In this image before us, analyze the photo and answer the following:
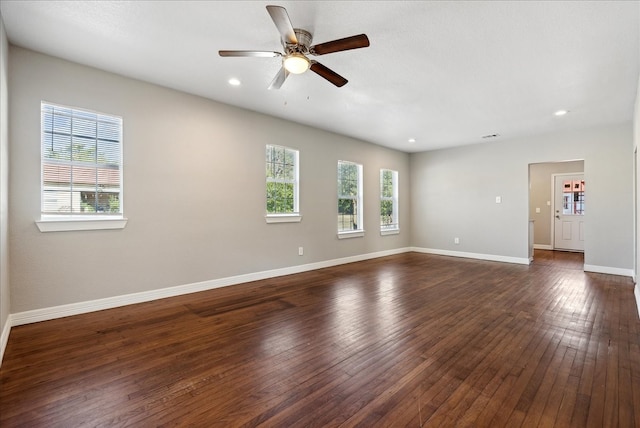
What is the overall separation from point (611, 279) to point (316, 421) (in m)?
5.77

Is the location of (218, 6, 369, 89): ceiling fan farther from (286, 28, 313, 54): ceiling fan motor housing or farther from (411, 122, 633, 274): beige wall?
(411, 122, 633, 274): beige wall

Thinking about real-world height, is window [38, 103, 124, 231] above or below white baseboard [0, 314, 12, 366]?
above

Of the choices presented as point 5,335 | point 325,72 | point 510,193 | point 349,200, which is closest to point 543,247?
point 510,193

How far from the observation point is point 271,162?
503cm

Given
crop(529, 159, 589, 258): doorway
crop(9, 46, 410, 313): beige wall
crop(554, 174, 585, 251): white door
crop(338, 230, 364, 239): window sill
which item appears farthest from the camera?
crop(529, 159, 589, 258): doorway

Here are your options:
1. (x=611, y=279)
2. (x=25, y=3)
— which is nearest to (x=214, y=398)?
(x=25, y=3)

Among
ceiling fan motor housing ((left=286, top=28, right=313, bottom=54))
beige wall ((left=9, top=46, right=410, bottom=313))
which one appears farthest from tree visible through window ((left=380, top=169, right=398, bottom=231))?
ceiling fan motor housing ((left=286, top=28, right=313, bottom=54))

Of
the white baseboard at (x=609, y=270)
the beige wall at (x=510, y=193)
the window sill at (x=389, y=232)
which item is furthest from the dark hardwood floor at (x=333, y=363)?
the window sill at (x=389, y=232)

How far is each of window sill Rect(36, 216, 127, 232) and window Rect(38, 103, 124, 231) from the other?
0.03 feet

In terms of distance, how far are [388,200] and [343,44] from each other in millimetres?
5559

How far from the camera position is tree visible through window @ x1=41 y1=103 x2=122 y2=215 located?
10.2 ft

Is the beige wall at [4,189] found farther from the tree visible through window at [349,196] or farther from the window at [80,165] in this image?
the tree visible through window at [349,196]

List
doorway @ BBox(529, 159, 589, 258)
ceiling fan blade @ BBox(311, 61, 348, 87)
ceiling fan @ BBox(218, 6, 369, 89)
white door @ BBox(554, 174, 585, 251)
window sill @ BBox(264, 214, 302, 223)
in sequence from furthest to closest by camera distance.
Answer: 1. doorway @ BBox(529, 159, 589, 258)
2. white door @ BBox(554, 174, 585, 251)
3. window sill @ BBox(264, 214, 302, 223)
4. ceiling fan blade @ BBox(311, 61, 348, 87)
5. ceiling fan @ BBox(218, 6, 369, 89)

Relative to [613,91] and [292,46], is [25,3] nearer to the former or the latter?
[292,46]
